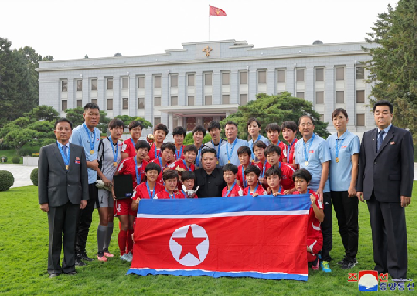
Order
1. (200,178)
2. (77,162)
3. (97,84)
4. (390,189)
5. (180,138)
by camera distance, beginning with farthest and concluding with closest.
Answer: (97,84) < (180,138) < (200,178) < (77,162) < (390,189)

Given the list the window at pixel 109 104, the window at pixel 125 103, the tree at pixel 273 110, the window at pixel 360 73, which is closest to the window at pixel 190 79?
the window at pixel 125 103

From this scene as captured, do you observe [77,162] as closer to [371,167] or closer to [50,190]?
[50,190]

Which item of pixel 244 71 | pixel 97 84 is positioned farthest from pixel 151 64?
pixel 244 71

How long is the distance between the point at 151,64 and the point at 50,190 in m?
46.7

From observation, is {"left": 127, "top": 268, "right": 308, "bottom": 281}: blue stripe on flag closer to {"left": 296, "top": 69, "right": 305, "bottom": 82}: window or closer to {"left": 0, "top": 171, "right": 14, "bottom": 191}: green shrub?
{"left": 0, "top": 171, "right": 14, "bottom": 191}: green shrub

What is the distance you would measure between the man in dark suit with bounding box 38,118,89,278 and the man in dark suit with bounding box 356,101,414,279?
3.91m

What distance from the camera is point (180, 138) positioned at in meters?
6.44

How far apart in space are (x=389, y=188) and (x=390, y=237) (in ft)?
2.11

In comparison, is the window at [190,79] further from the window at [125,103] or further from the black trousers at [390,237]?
the black trousers at [390,237]

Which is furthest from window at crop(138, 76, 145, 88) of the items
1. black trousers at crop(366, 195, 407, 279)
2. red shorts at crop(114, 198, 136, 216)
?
black trousers at crop(366, 195, 407, 279)

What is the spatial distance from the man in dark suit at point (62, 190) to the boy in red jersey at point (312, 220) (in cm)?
300

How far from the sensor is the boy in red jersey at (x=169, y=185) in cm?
552

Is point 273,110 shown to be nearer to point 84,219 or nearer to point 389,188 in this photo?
point 84,219

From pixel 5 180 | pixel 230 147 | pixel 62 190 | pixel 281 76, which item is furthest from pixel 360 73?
pixel 62 190
